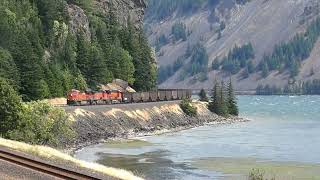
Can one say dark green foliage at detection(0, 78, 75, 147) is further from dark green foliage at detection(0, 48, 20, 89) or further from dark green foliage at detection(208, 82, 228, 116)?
dark green foliage at detection(208, 82, 228, 116)

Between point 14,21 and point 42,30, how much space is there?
9.85m

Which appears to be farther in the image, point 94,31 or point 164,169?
point 94,31

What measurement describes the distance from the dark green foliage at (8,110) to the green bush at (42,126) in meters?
0.56

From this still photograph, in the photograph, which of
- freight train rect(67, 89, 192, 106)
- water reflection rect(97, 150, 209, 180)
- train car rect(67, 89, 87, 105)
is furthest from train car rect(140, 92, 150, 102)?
water reflection rect(97, 150, 209, 180)

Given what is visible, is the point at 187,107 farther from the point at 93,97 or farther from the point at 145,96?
the point at 93,97

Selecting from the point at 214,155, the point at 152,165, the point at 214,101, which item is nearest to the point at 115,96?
the point at 214,101

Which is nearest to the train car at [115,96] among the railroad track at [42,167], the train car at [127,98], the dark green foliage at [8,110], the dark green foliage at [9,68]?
the train car at [127,98]

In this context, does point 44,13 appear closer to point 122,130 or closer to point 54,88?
point 54,88

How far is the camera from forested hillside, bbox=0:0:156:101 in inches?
3674

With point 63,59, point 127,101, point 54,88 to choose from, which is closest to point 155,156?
point 54,88

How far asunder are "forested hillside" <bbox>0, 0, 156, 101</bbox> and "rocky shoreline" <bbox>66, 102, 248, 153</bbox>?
10119 millimetres

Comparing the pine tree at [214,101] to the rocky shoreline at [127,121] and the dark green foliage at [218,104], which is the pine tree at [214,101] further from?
the rocky shoreline at [127,121]

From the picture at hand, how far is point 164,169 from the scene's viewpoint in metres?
54.8

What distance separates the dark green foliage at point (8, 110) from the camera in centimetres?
5222
